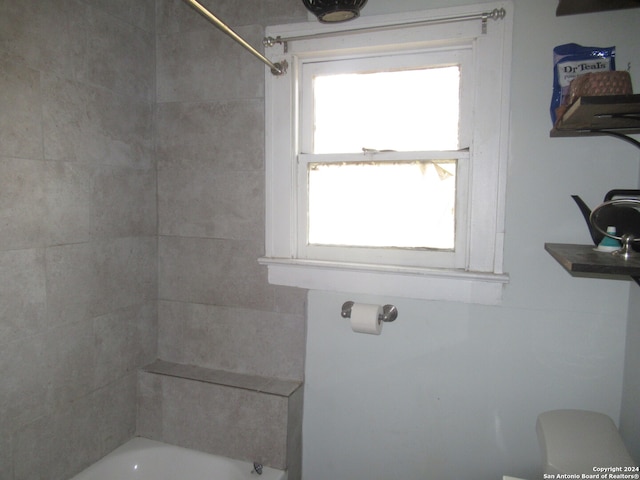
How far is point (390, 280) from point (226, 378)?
0.86m

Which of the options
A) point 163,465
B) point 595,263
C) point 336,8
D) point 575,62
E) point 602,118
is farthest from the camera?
point 163,465

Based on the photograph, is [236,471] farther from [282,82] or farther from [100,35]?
[100,35]

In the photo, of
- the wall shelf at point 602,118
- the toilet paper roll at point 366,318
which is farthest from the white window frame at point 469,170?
the wall shelf at point 602,118

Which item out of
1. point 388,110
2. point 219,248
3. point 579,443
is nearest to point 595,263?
point 579,443

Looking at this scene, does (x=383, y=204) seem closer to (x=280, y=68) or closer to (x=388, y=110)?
(x=388, y=110)

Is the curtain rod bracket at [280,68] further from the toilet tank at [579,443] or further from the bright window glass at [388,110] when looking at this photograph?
the toilet tank at [579,443]

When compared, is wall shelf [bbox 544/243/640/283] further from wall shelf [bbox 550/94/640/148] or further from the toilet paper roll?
the toilet paper roll

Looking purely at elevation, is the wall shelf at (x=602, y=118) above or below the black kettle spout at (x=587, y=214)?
above

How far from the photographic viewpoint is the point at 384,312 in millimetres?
1493

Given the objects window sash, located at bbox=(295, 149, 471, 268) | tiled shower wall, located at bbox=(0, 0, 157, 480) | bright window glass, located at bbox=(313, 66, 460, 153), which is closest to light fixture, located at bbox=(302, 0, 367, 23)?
bright window glass, located at bbox=(313, 66, 460, 153)

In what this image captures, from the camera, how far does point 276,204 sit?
1.68 metres

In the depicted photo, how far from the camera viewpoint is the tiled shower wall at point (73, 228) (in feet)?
4.29

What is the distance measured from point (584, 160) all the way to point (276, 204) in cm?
113

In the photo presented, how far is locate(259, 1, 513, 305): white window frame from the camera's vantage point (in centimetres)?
137
